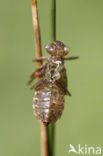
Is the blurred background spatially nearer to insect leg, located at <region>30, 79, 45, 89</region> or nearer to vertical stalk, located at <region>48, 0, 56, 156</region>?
insect leg, located at <region>30, 79, 45, 89</region>

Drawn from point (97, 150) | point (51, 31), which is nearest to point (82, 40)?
point (97, 150)

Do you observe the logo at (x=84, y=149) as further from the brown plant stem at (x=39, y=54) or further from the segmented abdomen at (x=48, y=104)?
the brown plant stem at (x=39, y=54)

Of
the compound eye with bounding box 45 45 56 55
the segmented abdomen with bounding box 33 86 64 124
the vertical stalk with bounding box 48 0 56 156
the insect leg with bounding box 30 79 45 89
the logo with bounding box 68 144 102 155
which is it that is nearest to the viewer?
the vertical stalk with bounding box 48 0 56 156

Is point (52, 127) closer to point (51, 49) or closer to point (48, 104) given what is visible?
point (48, 104)

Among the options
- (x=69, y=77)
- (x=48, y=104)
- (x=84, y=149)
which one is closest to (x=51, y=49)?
(x=48, y=104)

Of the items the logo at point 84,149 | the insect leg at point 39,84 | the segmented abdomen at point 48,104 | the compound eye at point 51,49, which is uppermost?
the compound eye at point 51,49

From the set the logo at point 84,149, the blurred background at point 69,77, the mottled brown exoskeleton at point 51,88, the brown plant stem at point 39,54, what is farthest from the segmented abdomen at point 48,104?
the blurred background at point 69,77

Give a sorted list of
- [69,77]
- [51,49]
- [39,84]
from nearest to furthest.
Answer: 1. [39,84]
2. [51,49]
3. [69,77]

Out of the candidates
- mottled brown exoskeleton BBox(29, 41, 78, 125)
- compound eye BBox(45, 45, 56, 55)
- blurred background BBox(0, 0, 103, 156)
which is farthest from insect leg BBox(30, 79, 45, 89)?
blurred background BBox(0, 0, 103, 156)

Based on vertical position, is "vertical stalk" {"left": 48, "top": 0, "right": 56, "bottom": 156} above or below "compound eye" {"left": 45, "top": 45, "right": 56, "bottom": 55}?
below
